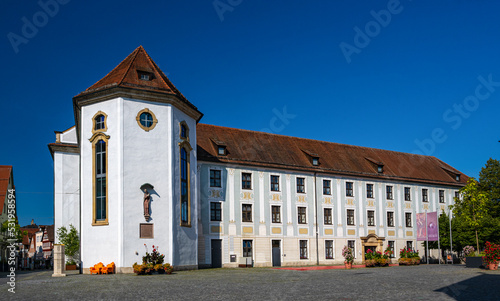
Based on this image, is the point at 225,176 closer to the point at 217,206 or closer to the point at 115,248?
the point at 217,206

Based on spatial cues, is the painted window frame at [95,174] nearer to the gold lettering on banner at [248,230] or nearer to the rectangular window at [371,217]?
the gold lettering on banner at [248,230]

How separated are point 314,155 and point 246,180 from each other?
7416 mm

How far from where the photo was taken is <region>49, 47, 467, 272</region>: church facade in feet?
101

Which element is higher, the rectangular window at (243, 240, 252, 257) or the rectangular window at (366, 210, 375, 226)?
the rectangular window at (366, 210, 375, 226)

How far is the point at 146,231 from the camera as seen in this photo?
30547mm

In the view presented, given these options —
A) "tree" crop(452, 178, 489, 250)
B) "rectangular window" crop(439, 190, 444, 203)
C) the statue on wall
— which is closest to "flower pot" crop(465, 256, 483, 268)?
"tree" crop(452, 178, 489, 250)

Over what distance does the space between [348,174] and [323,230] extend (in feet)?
18.5

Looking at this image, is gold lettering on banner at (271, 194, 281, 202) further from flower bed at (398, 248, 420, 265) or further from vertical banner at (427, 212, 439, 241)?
vertical banner at (427, 212, 439, 241)

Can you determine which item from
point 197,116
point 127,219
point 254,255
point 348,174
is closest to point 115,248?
point 127,219

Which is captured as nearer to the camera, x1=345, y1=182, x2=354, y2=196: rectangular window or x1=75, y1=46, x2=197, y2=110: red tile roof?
x1=75, y1=46, x2=197, y2=110: red tile roof

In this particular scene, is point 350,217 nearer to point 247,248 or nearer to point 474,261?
point 247,248

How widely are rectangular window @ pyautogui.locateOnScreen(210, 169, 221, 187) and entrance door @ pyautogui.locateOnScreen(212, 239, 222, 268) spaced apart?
411cm

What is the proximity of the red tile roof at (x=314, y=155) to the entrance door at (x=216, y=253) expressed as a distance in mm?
6011

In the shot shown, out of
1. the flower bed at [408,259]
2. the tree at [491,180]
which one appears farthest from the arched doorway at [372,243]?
the tree at [491,180]
